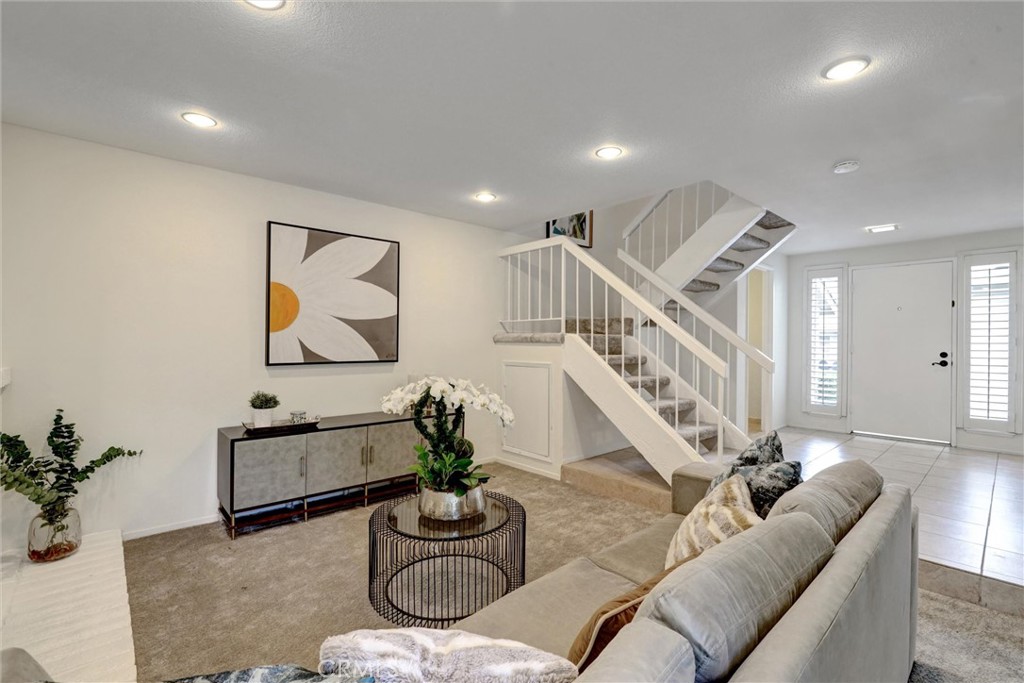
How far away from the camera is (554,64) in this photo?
1.91m

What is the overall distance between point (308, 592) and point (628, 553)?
5.03ft

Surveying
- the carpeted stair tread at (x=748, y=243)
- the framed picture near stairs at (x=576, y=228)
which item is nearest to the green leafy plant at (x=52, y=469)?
the framed picture near stairs at (x=576, y=228)

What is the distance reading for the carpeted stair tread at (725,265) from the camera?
4699 millimetres

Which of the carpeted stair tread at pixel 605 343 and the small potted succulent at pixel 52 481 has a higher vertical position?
A: the carpeted stair tread at pixel 605 343

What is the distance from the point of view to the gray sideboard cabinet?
285 cm

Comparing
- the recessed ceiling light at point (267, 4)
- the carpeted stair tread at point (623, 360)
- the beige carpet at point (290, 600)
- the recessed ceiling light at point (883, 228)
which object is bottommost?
the beige carpet at point (290, 600)

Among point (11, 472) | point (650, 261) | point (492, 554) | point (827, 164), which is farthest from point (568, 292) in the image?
point (11, 472)

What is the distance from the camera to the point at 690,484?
2227 mm

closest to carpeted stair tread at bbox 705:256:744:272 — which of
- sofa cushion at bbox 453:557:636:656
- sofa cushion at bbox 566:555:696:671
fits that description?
sofa cushion at bbox 453:557:636:656

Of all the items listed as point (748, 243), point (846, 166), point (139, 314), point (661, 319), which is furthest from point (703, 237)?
point (139, 314)

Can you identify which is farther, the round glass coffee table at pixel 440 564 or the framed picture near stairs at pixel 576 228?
the framed picture near stairs at pixel 576 228

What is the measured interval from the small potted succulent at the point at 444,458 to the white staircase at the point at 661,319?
1693mm

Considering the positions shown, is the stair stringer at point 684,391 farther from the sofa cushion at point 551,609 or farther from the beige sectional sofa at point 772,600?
the sofa cushion at point 551,609

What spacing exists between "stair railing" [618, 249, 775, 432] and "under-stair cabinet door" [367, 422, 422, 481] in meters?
2.34
